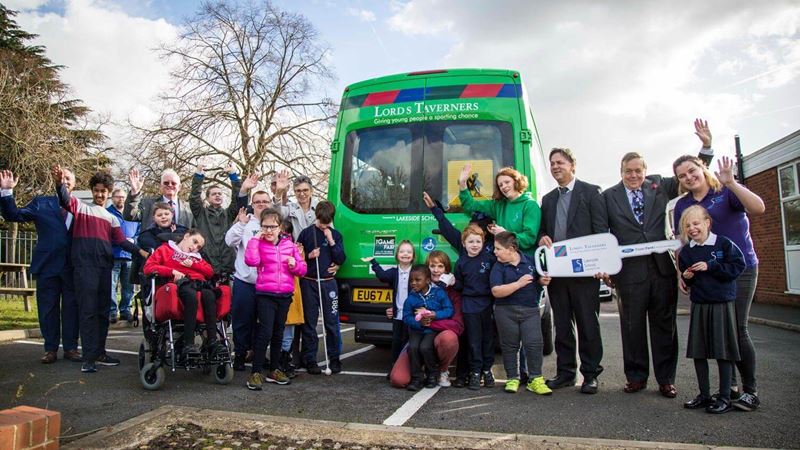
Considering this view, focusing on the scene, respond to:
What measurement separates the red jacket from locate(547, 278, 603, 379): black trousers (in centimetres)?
332

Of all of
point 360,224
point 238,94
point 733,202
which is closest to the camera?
point 733,202

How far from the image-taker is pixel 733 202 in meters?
4.40

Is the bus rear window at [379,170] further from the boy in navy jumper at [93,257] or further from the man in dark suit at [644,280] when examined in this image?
the boy in navy jumper at [93,257]

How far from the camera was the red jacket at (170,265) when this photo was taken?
5137mm

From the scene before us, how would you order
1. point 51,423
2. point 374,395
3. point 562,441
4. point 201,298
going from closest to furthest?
1. point 51,423
2. point 562,441
3. point 374,395
4. point 201,298

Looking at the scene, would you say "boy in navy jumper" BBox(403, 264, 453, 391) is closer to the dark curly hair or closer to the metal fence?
the dark curly hair

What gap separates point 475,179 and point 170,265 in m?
3.08

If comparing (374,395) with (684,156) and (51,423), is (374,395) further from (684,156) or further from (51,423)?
(684,156)

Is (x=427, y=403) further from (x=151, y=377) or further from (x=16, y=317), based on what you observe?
(x=16, y=317)

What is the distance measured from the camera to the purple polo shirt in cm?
437

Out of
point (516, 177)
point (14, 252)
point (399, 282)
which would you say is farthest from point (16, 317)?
point (516, 177)

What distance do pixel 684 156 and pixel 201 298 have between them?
4.46 metres

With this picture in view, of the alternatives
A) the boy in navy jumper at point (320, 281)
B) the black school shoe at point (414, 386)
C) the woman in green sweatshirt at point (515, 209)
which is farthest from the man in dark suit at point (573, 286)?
the boy in navy jumper at point (320, 281)

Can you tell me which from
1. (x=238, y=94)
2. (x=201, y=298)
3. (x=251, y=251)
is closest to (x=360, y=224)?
(x=251, y=251)
